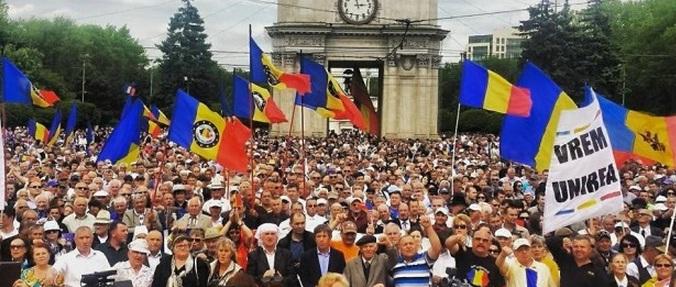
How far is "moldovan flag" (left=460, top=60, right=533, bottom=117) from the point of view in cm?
1647

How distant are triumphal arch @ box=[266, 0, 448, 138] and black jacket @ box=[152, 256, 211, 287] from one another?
54061mm

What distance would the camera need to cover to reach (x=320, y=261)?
428 inches

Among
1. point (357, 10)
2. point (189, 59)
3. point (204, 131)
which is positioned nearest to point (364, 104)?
point (204, 131)

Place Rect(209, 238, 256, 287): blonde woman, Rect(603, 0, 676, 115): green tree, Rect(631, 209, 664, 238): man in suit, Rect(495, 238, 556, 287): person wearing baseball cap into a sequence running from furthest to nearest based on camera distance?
Rect(603, 0, 676, 115): green tree, Rect(631, 209, 664, 238): man in suit, Rect(495, 238, 556, 287): person wearing baseball cap, Rect(209, 238, 256, 287): blonde woman

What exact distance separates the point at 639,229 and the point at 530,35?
64595 mm

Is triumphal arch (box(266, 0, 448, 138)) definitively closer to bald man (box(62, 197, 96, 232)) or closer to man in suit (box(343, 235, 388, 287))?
bald man (box(62, 197, 96, 232))

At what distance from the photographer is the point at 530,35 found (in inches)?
3071

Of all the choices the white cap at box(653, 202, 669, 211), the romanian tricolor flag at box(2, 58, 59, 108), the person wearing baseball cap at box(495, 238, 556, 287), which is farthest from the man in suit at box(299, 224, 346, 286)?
the romanian tricolor flag at box(2, 58, 59, 108)

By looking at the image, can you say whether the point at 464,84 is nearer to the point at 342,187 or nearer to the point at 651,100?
the point at 342,187

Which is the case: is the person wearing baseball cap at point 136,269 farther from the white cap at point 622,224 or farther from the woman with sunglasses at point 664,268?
the white cap at point 622,224

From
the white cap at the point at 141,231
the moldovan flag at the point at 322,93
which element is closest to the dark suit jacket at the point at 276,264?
the white cap at the point at 141,231

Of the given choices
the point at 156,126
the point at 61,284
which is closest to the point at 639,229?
the point at 61,284

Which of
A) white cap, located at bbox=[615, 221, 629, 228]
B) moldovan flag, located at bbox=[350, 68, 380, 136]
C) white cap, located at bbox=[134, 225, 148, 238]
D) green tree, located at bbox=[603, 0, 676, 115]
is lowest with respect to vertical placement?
white cap, located at bbox=[615, 221, 629, 228]

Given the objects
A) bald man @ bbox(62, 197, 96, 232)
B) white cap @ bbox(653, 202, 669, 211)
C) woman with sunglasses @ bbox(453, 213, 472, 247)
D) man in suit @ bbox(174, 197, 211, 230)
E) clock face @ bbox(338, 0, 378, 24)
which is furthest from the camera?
clock face @ bbox(338, 0, 378, 24)
